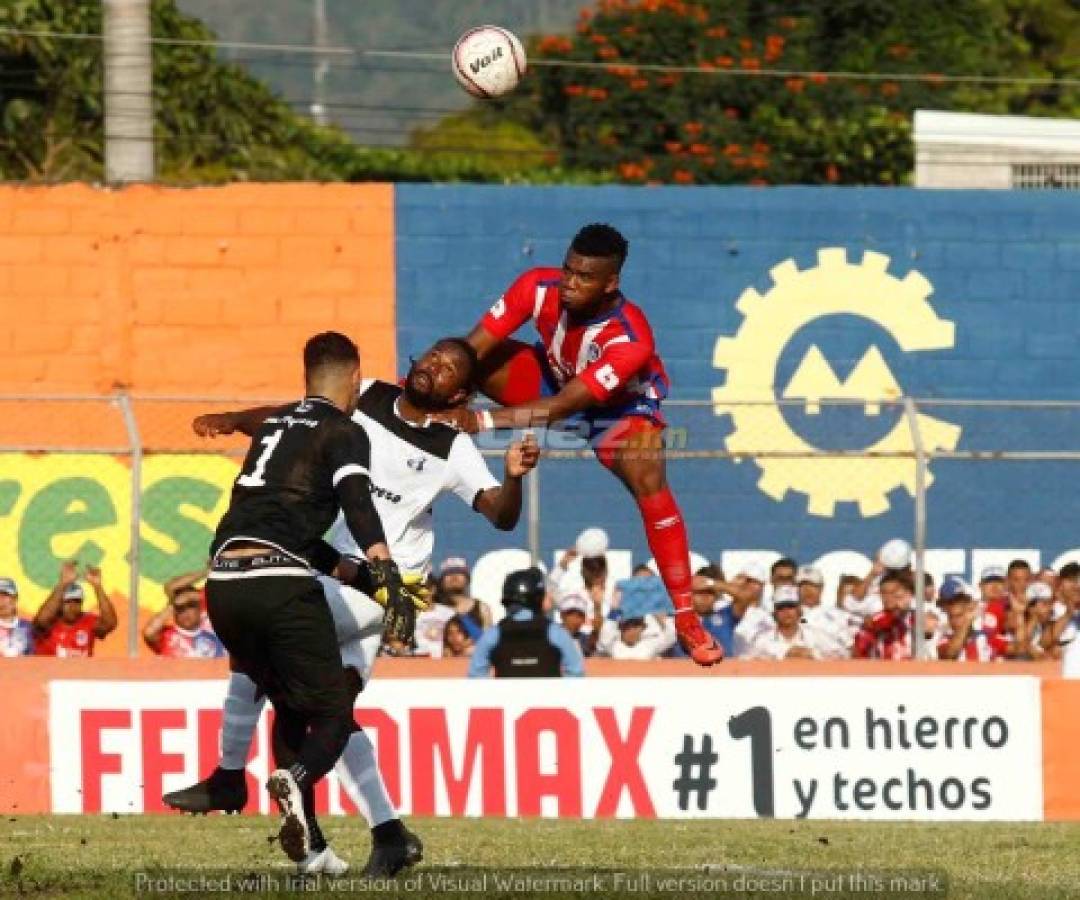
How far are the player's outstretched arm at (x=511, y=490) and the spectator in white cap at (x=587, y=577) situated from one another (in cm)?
802

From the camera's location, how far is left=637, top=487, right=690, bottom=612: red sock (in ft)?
43.6

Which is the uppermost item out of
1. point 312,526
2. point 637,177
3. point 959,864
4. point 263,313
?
point 637,177

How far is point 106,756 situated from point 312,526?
6639mm

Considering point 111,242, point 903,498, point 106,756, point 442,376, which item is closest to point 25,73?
point 111,242

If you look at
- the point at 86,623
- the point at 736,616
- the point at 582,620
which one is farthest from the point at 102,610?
the point at 736,616

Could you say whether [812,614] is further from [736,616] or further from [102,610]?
[102,610]

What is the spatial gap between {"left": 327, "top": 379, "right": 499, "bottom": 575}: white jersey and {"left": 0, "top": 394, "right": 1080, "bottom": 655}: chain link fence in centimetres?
642

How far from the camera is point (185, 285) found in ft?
74.9

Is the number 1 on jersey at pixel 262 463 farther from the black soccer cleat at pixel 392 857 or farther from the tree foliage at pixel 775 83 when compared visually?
the tree foliage at pixel 775 83

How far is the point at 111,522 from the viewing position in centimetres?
2083

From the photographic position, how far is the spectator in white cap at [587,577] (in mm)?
19219

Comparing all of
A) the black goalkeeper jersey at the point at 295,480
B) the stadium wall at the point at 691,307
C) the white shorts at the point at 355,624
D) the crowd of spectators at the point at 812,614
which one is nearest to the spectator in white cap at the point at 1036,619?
the crowd of spectators at the point at 812,614

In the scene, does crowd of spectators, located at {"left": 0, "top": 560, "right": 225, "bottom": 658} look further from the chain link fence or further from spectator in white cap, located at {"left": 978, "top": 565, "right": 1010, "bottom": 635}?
spectator in white cap, located at {"left": 978, "top": 565, "right": 1010, "bottom": 635}

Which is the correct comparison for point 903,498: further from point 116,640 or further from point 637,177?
point 637,177
